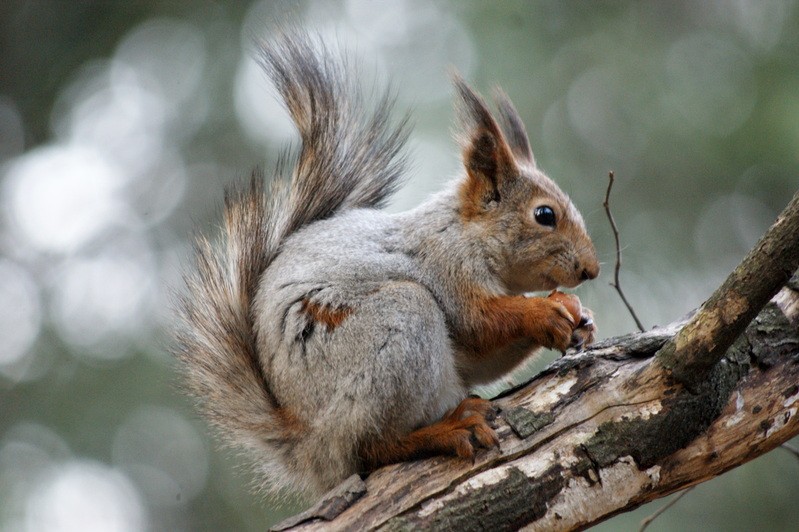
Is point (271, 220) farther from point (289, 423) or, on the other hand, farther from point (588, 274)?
point (588, 274)

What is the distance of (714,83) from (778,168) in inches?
32.6

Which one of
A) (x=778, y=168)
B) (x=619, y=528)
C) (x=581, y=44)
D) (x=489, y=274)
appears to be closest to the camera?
(x=489, y=274)

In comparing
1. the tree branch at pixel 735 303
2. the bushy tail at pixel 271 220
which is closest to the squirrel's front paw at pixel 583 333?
the tree branch at pixel 735 303

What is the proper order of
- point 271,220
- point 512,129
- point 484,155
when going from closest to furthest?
point 271,220
point 484,155
point 512,129

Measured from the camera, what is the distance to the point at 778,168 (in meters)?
5.04

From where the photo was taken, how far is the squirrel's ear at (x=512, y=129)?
3469mm

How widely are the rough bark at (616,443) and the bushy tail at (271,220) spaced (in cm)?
58

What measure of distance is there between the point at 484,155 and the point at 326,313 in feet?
3.12

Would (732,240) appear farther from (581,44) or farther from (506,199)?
(506,199)

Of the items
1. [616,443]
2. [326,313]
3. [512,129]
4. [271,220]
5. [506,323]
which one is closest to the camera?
[616,443]

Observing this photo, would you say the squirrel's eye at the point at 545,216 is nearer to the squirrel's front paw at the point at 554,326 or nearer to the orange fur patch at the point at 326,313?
the squirrel's front paw at the point at 554,326

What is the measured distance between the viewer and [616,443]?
2256 mm

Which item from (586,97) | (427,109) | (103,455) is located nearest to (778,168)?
(586,97)

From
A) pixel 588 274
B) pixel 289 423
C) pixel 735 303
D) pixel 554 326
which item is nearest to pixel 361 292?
pixel 289 423
